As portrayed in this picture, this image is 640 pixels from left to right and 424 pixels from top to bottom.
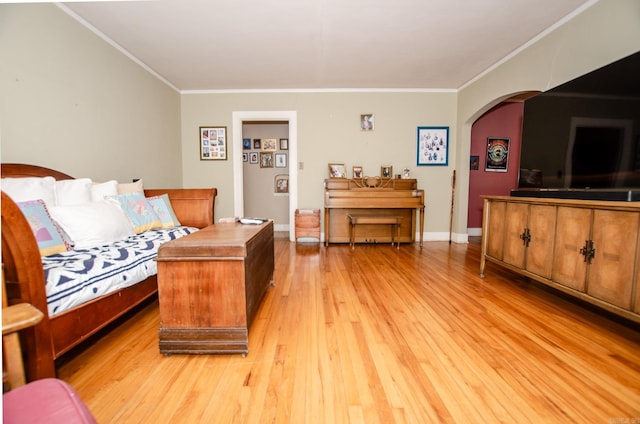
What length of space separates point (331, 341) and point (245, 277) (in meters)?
0.62

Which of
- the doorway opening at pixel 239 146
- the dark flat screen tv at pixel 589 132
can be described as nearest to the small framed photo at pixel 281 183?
the doorway opening at pixel 239 146

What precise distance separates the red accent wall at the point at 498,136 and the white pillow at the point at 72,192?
5.34 metres

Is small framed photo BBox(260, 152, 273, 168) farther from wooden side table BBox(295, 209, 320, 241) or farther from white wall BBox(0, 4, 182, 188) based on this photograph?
white wall BBox(0, 4, 182, 188)

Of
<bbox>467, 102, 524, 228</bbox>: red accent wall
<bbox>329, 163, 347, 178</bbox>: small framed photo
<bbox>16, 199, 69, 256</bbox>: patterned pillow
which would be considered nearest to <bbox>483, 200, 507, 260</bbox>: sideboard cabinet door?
<bbox>329, 163, 347, 178</bbox>: small framed photo

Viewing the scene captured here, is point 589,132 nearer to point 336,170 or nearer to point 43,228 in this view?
point 336,170

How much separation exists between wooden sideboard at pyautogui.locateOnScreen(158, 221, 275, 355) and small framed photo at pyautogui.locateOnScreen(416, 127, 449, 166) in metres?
3.85

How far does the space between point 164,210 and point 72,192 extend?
688 millimetres

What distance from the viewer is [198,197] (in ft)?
9.09

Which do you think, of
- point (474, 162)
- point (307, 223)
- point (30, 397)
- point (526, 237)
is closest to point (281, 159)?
point (307, 223)

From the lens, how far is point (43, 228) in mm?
1503

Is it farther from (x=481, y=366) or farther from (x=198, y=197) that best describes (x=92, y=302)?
(x=481, y=366)

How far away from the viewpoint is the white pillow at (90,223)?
1683mm

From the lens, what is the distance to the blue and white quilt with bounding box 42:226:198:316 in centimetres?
118

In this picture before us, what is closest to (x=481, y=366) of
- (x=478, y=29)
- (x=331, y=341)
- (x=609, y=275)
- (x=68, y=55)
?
(x=331, y=341)
